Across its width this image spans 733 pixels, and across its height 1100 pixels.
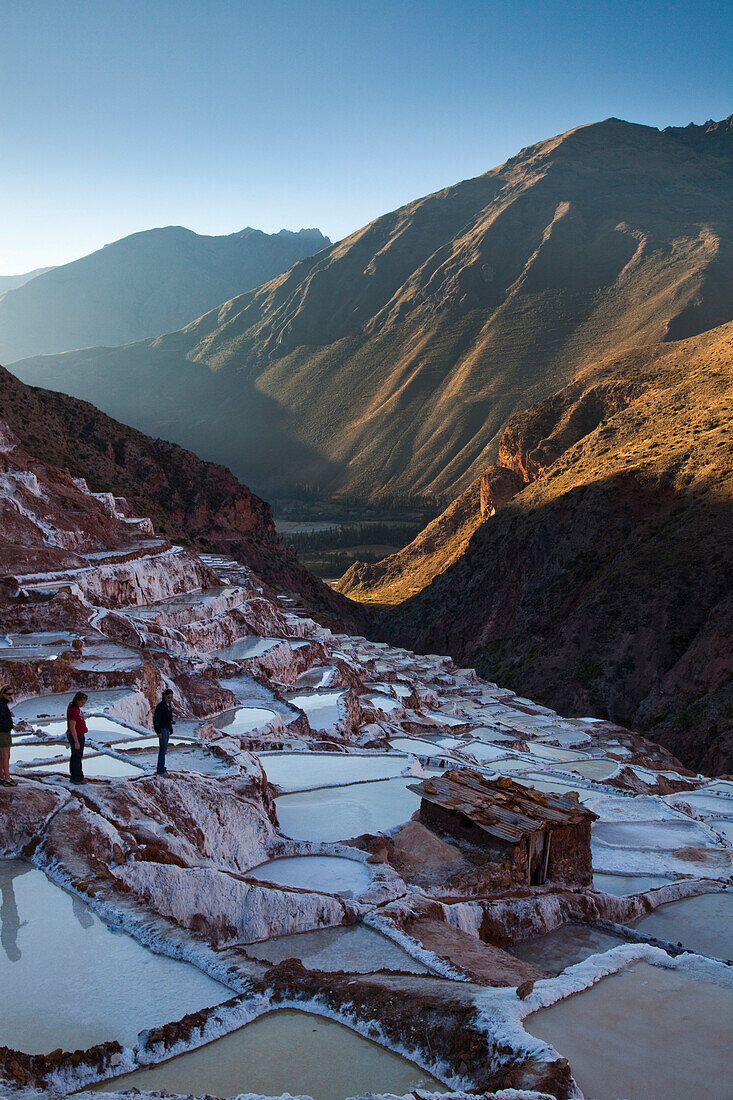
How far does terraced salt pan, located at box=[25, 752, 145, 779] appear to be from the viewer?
11.5m

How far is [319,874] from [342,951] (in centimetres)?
224

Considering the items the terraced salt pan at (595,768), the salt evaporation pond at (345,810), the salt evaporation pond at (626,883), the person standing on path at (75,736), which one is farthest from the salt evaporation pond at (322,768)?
the terraced salt pan at (595,768)

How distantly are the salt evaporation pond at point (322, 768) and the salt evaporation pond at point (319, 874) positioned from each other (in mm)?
2974

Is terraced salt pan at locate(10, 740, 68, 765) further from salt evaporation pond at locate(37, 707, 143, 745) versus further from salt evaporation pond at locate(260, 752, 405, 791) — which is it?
salt evaporation pond at locate(260, 752, 405, 791)

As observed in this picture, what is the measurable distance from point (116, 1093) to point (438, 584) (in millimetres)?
62654

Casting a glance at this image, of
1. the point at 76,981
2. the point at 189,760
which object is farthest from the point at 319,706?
the point at 76,981

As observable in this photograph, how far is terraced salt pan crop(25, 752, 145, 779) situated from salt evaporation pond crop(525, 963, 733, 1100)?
607 centimetres

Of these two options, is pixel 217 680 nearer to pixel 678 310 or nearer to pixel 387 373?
pixel 678 310

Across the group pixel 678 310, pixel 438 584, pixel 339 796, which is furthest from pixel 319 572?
pixel 339 796

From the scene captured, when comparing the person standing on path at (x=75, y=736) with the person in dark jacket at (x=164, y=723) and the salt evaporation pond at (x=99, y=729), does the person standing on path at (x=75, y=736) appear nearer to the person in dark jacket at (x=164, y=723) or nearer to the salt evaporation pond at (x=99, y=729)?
the person in dark jacket at (x=164, y=723)

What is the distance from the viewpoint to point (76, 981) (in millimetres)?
7164

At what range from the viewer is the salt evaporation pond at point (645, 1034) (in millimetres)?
6605

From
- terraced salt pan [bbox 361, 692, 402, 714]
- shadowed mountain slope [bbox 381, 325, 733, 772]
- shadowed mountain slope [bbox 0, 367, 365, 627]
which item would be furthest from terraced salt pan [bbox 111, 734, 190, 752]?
shadowed mountain slope [bbox 0, 367, 365, 627]

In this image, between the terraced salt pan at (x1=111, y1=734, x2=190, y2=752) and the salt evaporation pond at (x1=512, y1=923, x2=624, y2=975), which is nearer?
the salt evaporation pond at (x1=512, y1=923, x2=624, y2=975)
